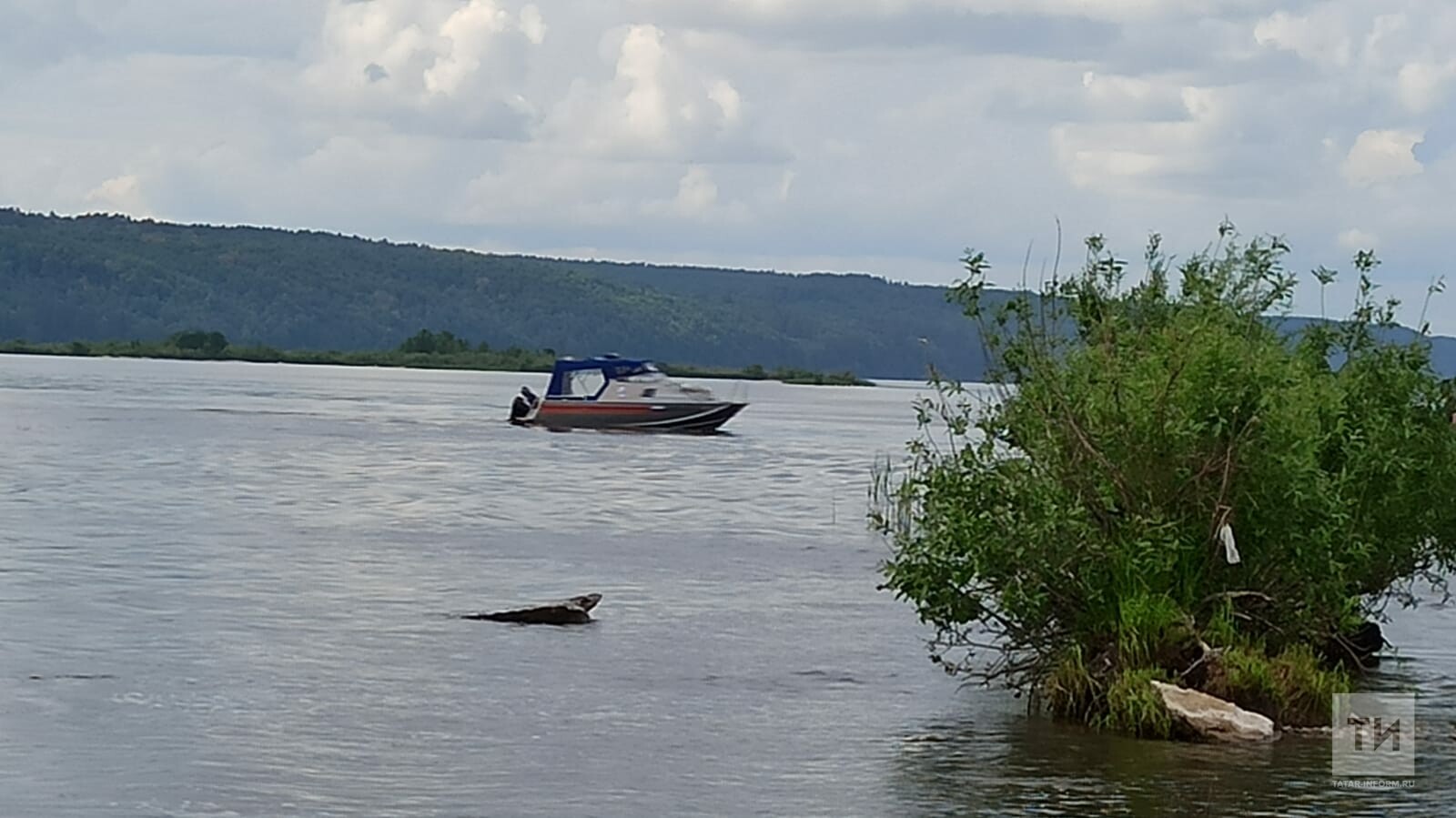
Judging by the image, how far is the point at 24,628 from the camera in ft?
82.2

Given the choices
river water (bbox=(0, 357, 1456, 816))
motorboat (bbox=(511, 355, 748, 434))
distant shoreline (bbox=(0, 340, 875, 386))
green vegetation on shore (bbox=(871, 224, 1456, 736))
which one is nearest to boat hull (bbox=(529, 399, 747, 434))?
motorboat (bbox=(511, 355, 748, 434))

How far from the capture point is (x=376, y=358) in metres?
187

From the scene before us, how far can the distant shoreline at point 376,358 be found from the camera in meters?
175

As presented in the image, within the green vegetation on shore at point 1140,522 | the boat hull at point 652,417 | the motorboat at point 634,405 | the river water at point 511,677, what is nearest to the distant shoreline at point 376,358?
the motorboat at point 634,405

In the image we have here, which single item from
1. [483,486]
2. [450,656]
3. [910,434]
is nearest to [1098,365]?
[450,656]

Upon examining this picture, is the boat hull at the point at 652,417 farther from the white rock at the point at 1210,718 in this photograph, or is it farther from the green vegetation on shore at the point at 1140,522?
the white rock at the point at 1210,718

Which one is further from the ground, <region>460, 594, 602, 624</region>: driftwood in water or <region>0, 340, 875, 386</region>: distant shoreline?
<region>0, 340, 875, 386</region>: distant shoreline

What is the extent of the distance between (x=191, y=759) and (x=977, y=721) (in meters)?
6.62

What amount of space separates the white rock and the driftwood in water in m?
9.36

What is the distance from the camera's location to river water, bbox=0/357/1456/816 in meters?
17.2

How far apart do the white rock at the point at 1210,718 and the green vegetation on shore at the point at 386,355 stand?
503 ft

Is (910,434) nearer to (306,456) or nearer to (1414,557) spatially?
(306,456)

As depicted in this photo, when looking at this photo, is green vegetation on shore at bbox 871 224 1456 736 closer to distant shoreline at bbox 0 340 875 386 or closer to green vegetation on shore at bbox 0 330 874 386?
distant shoreline at bbox 0 340 875 386

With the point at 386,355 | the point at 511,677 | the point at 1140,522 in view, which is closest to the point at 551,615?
Result: the point at 511,677
